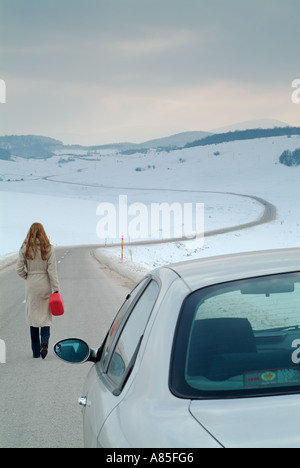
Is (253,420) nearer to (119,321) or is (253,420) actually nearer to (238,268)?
(238,268)

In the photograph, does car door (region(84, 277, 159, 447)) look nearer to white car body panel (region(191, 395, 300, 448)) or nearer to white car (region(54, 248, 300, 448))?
white car (region(54, 248, 300, 448))

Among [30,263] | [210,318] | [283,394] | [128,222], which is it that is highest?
[210,318]

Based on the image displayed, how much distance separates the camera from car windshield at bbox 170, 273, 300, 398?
2.46 metres

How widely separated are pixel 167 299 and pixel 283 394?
0.64 meters

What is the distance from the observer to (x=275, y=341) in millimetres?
3326

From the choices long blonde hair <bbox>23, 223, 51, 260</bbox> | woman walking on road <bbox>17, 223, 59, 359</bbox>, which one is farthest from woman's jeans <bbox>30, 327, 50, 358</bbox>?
long blonde hair <bbox>23, 223, 51, 260</bbox>

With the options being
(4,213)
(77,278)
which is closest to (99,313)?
(77,278)

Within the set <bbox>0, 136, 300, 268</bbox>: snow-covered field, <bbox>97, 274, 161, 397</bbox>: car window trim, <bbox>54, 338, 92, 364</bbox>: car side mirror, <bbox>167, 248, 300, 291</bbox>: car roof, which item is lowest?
<bbox>0, 136, 300, 268</bbox>: snow-covered field

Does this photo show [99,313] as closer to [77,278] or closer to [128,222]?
[77,278]

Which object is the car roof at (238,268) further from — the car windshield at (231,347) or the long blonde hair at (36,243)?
the long blonde hair at (36,243)

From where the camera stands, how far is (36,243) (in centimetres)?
931

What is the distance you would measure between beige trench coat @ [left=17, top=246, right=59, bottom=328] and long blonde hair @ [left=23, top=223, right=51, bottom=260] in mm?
71

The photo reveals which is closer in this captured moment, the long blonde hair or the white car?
the white car

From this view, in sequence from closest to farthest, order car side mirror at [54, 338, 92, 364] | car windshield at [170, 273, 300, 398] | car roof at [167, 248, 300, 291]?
car windshield at [170, 273, 300, 398], car roof at [167, 248, 300, 291], car side mirror at [54, 338, 92, 364]
